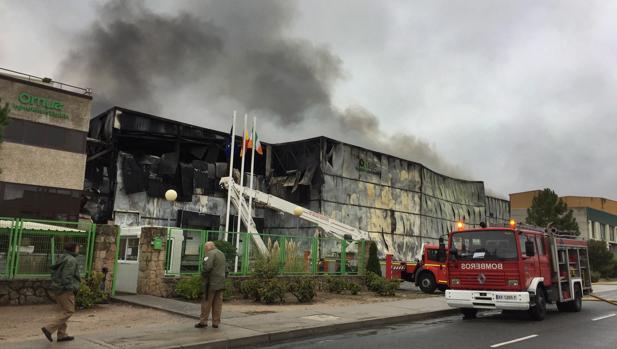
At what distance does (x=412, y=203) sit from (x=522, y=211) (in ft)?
132

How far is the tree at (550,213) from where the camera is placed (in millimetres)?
41781

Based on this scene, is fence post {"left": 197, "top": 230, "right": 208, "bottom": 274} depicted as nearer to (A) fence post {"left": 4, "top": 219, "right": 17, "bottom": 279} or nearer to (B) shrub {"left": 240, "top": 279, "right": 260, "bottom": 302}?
(B) shrub {"left": 240, "top": 279, "right": 260, "bottom": 302}

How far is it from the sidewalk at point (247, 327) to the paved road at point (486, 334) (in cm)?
53

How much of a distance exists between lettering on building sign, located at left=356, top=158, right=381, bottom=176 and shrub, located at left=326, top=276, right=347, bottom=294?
21.2m

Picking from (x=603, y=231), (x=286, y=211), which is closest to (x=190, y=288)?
(x=286, y=211)

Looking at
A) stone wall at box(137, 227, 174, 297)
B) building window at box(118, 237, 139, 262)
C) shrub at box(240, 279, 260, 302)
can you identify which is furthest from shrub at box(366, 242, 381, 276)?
building window at box(118, 237, 139, 262)

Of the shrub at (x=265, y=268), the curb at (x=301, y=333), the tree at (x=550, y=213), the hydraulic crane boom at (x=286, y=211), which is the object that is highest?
the tree at (x=550, y=213)

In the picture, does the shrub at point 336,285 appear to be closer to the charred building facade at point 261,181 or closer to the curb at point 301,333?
the curb at point 301,333

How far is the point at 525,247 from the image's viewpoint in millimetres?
12555

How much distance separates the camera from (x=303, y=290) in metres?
16.0

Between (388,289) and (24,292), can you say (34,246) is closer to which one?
(24,292)

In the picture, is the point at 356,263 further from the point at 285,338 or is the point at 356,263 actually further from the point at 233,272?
the point at 285,338

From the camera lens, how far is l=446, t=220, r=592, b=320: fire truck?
1227cm

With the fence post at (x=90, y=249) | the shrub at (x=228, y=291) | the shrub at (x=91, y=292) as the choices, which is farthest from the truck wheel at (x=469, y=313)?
the fence post at (x=90, y=249)
